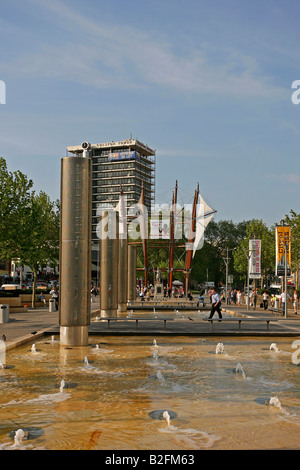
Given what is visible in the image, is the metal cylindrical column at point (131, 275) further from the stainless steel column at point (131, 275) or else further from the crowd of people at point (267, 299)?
the crowd of people at point (267, 299)

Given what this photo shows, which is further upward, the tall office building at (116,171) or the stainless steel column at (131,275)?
the tall office building at (116,171)

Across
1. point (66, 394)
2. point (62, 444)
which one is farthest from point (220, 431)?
point (66, 394)

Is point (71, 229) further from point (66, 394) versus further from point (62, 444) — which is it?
point (62, 444)

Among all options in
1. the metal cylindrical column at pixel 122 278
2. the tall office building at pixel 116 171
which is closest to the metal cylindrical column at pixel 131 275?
the metal cylindrical column at pixel 122 278

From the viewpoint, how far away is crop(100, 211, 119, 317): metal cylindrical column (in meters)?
22.7

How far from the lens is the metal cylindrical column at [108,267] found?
74.4ft

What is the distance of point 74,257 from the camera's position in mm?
14227

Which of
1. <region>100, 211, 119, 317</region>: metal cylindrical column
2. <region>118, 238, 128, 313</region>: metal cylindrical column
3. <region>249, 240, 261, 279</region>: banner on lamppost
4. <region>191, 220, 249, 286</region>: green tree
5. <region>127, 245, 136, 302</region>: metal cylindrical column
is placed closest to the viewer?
<region>100, 211, 119, 317</region>: metal cylindrical column

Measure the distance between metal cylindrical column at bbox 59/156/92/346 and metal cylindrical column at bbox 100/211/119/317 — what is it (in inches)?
322

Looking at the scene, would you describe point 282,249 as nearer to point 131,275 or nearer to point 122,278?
point 122,278

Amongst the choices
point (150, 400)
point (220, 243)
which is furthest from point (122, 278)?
point (220, 243)

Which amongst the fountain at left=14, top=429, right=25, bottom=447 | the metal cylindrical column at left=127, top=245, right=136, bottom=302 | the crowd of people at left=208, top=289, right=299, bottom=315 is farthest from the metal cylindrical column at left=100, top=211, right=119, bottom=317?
the metal cylindrical column at left=127, top=245, right=136, bottom=302

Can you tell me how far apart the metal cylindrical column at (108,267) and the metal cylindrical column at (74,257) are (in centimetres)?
817

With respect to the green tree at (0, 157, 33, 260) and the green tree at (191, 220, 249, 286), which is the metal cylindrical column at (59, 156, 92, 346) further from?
the green tree at (191, 220, 249, 286)
